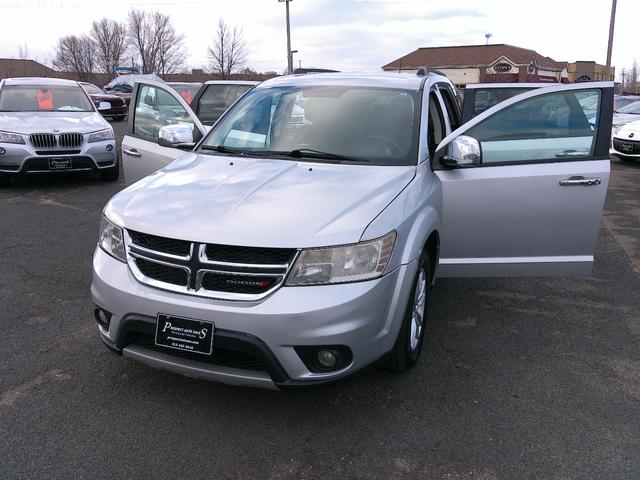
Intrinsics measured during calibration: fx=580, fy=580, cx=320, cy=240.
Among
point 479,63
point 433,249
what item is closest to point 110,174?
point 433,249

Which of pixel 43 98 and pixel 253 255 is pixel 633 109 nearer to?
pixel 43 98

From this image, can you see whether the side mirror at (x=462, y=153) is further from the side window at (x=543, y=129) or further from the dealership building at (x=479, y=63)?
the dealership building at (x=479, y=63)

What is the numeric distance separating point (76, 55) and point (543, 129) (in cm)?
6767

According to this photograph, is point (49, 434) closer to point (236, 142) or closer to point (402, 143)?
point (236, 142)

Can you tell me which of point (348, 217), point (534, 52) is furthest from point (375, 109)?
point (534, 52)

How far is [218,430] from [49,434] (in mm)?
835

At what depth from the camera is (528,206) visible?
13.2ft

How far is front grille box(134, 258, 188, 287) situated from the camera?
283 cm

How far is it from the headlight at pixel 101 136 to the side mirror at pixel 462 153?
690 centimetres

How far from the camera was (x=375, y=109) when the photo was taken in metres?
4.12

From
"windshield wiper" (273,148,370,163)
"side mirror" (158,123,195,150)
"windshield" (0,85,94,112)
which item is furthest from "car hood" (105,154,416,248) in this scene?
"windshield" (0,85,94,112)

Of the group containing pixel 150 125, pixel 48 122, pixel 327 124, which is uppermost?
pixel 327 124

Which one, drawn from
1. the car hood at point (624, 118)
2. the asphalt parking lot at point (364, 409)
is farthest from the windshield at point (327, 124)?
the car hood at point (624, 118)

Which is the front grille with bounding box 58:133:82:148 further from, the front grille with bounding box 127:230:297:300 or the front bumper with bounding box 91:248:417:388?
the front grille with bounding box 127:230:297:300
